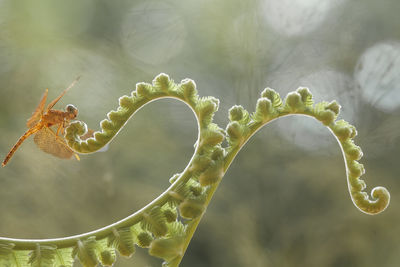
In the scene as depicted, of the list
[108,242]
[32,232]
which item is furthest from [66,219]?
[108,242]

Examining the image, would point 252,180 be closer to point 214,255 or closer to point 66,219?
point 214,255

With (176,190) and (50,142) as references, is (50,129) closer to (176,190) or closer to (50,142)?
(50,142)

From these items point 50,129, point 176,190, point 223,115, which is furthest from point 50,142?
point 223,115

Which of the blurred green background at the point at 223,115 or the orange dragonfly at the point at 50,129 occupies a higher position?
the blurred green background at the point at 223,115

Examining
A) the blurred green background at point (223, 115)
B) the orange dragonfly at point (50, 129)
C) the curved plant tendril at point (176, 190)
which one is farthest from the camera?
the blurred green background at point (223, 115)

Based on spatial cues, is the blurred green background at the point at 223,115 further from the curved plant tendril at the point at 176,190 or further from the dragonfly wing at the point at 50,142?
the curved plant tendril at the point at 176,190

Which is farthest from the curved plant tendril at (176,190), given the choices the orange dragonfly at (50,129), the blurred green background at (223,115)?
the blurred green background at (223,115)

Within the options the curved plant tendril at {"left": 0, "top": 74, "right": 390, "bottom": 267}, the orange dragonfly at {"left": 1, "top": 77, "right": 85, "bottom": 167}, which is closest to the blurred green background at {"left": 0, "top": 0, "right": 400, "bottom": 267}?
the orange dragonfly at {"left": 1, "top": 77, "right": 85, "bottom": 167}

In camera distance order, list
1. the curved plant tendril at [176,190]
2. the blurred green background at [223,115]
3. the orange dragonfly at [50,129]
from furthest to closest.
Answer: the blurred green background at [223,115]
the orange dragonfly at [50,129]
the curved plant tendril at [176,190]
